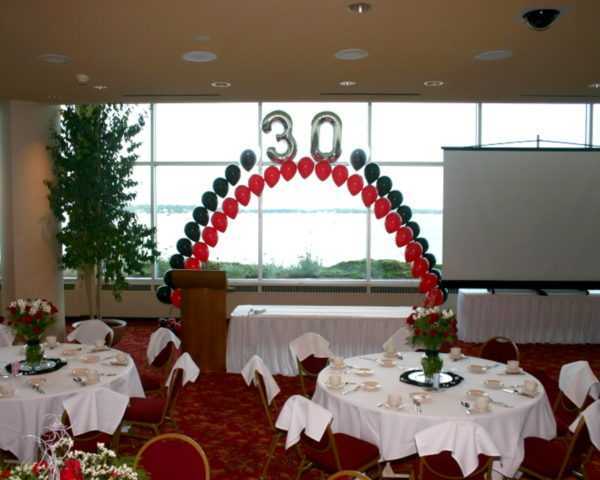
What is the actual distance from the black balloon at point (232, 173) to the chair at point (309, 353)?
10.4ft

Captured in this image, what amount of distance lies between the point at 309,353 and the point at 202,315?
2.06 m

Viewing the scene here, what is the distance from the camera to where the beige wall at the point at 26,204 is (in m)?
8.82

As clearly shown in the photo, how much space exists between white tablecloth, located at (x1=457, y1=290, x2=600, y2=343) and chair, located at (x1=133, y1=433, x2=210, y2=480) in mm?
6975

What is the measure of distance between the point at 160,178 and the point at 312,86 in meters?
5.12

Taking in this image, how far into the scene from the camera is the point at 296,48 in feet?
18.4

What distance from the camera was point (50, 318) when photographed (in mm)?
5438

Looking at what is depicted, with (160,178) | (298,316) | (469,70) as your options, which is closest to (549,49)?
(469,70)

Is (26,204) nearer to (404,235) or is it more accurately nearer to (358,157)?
(358,157)

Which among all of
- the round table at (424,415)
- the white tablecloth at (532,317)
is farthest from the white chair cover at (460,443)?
the white tablecloth at (532,317)

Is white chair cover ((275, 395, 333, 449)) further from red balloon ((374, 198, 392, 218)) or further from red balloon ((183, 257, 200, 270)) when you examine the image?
red balloon ((374, 198, 392, 218))

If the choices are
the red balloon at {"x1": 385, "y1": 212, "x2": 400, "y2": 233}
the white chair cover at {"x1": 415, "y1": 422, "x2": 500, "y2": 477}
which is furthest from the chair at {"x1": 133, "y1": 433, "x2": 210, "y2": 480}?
the red balloon at {"x1": 385, "y1": 212, "x2": 400, "y2": 233}

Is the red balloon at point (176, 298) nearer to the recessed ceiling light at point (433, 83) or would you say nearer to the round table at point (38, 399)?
the round table at point (38, 399)

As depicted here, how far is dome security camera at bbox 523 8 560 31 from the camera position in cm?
457

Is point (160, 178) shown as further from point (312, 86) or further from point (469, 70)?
point (469, 70)
